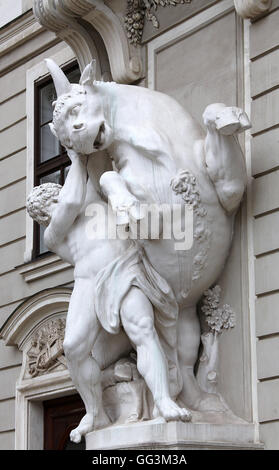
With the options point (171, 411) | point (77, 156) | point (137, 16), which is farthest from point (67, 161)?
point (171, 411)

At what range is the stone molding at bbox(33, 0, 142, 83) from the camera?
8562mm

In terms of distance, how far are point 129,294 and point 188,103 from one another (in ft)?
5.20

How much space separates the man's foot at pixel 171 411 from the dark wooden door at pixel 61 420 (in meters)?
2.40

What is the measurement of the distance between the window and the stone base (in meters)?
3.24

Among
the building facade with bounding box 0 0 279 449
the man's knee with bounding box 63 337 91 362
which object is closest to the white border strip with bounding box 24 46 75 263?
the building facade with bounding box 0 0 279 449

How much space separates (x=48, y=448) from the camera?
9.56 metres

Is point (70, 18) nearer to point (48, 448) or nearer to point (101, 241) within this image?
point (101, 241)

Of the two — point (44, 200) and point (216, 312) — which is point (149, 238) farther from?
point (44, 200)

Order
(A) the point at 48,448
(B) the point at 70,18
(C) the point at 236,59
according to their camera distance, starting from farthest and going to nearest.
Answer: (A) the point at 48,448 → (B) the point at 70,18 → (C) the point at 236,59

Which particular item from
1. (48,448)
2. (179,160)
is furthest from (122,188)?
(48,448)

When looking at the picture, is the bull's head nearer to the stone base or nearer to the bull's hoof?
the bull's hoof

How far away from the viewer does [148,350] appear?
711 cm

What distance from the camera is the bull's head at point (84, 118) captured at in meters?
7.36

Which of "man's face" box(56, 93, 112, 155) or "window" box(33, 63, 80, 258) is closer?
"man's face" box(56, 93, 112, 155)
